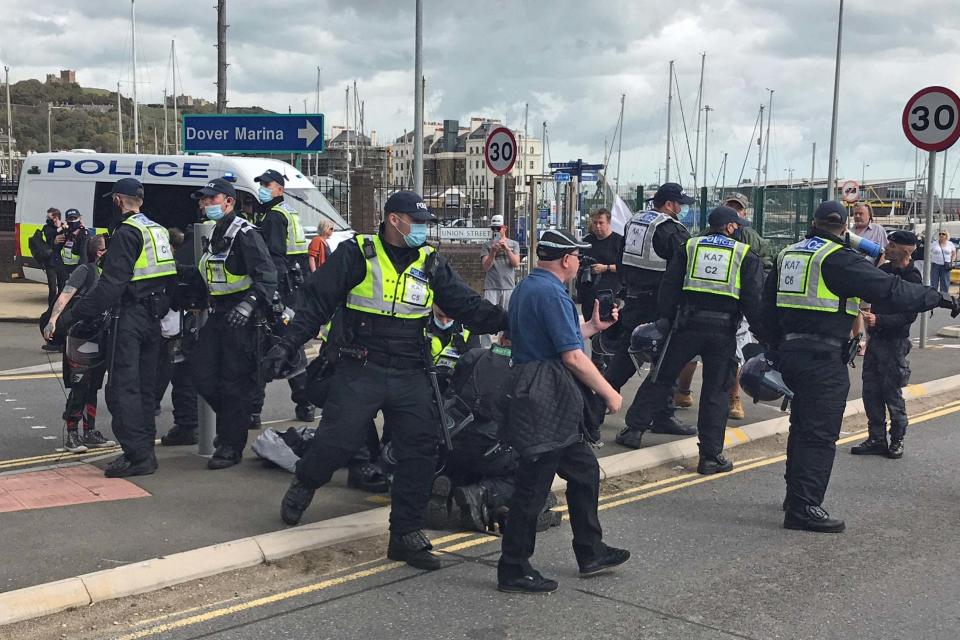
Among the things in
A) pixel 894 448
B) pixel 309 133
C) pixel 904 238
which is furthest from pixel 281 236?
pixel 309 133

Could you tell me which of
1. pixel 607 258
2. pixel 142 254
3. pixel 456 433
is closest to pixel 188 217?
pixel 607 258

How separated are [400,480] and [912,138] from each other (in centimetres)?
1012

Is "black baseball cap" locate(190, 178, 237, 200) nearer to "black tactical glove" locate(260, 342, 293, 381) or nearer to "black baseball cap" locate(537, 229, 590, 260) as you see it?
"black tactical glove" locate(260, 342, 293, 381)

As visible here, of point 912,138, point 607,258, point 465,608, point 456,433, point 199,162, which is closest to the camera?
point 465,608

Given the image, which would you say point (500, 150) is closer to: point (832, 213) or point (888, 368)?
point (888, 368)

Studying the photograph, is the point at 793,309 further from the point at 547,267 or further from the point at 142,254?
the point at 142,254

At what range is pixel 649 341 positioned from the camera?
331 inches

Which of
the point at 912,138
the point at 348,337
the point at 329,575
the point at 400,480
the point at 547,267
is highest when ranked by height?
the point at 912,138

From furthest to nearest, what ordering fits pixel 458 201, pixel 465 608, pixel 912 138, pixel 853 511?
pixel 458 201, pixel 912 138, pixel 853 511, pixel 465 608

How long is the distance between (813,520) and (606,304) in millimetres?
2196

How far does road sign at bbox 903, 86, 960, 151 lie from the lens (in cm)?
1320

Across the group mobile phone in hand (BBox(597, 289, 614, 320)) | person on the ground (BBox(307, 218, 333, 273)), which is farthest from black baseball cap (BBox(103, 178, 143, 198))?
person on the ground (BBox(307, 218, 333, 273))

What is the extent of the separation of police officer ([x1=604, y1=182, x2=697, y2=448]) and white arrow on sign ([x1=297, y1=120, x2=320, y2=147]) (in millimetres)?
8474

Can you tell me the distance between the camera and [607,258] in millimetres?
11383
